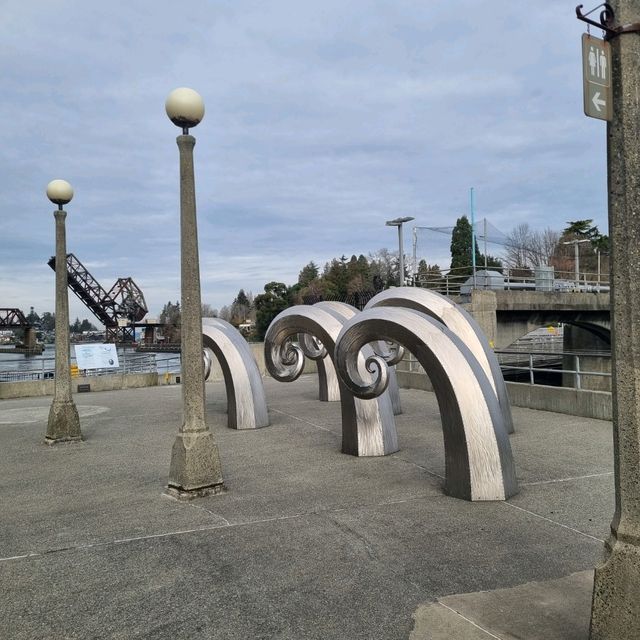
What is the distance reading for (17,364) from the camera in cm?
2048

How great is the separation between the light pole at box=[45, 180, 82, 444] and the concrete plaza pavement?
0.83m

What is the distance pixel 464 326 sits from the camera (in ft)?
37.8

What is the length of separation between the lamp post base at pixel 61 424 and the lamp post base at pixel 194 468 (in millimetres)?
4409

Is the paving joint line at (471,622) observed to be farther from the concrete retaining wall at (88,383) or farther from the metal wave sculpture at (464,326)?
the concrete retaining wall at (88,383)

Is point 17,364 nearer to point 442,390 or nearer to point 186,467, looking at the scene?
point 186,467

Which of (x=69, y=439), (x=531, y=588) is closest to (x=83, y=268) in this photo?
(x=69, y=439)

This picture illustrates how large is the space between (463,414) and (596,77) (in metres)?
4.31

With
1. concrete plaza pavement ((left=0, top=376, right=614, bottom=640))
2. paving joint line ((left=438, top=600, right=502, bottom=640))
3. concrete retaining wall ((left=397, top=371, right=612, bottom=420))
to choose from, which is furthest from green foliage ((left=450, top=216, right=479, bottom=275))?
paving joint line ((left=438, top=600, right=502, bottom=640))

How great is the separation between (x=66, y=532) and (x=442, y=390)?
4308 millimetres

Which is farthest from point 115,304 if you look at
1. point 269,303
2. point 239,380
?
point 239,380

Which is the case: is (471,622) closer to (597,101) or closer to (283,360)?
(597,101)

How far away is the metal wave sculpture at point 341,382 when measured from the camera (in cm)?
910

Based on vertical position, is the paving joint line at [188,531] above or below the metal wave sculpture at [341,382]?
below

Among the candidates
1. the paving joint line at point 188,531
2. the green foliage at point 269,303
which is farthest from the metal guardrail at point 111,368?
the green foliage at point 269,303
